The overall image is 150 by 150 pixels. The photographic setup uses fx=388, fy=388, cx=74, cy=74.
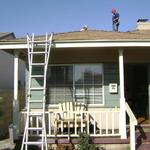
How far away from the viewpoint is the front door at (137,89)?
14.7 metres

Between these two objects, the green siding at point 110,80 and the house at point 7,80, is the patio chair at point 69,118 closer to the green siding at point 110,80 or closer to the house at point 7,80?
the green siding at point 110,80

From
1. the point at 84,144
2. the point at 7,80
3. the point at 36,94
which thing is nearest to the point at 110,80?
the point at 36,94

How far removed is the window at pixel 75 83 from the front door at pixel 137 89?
5.91ft

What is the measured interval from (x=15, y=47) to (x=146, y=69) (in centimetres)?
520

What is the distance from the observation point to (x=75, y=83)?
13523mm

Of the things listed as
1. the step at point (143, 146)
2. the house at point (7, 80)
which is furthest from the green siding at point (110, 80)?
the house at point (7, 80)

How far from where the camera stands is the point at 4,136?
16.8 meters

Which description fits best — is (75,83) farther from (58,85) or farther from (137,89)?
(137,89)

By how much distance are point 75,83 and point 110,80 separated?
1.22 m

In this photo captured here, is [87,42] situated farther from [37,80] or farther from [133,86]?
[133,86]

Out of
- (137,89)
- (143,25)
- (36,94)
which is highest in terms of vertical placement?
(143,25)

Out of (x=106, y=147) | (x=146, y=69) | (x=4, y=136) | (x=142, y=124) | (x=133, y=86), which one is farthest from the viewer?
(x=4, y=136)

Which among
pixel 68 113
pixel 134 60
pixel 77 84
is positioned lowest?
pixel 68 113

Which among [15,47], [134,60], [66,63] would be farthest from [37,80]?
[134,60]
